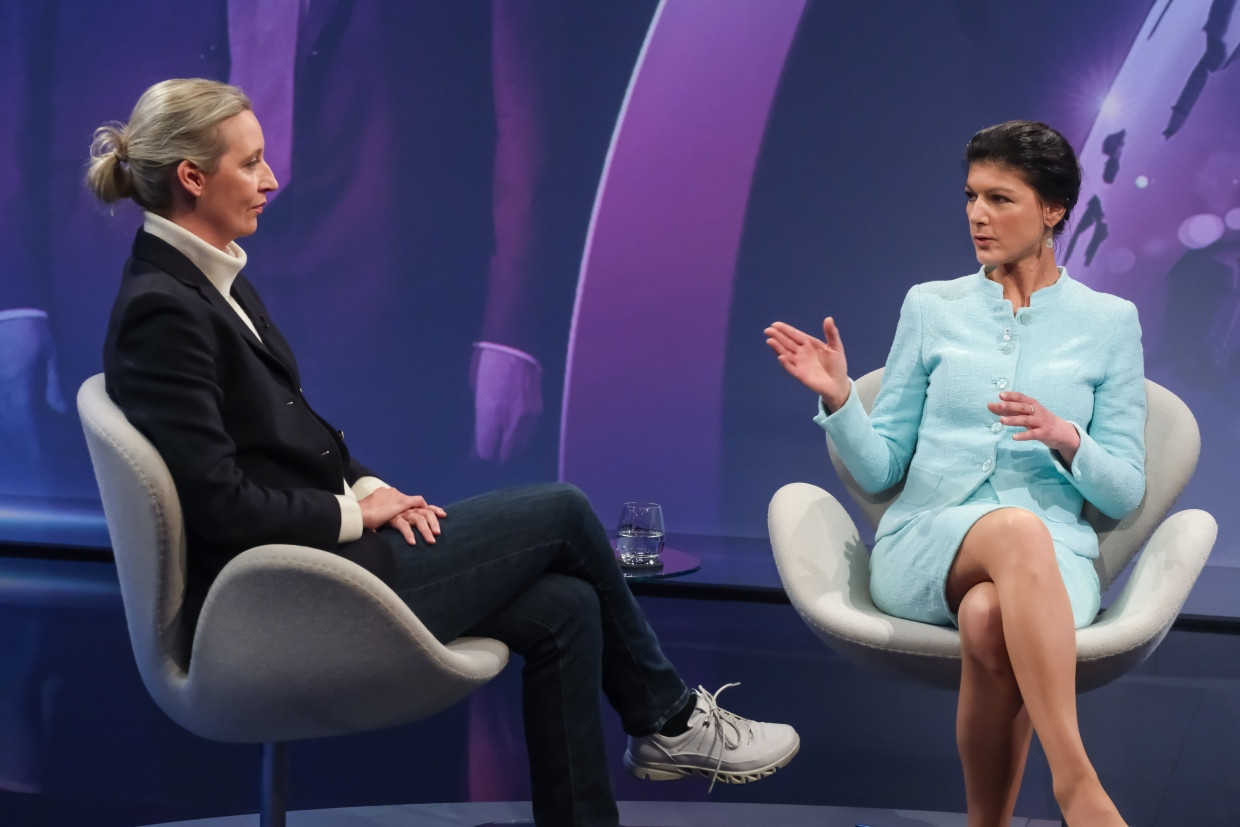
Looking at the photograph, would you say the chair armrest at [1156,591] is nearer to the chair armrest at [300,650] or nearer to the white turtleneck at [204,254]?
the chair armrest at [300,650]

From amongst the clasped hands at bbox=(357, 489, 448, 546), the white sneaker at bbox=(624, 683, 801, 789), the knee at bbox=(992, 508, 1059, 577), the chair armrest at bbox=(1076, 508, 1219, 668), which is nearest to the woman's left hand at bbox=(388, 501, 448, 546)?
the clasped hands at bbox=(357, 489, 448, 546)

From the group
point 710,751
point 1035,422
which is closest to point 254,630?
point 710,751

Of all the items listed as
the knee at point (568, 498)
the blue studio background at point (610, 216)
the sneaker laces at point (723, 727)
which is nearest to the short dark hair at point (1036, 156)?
the knee at point (568, 498)

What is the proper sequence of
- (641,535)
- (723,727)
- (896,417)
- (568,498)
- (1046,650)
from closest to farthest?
1. (1046,650)
2. (568,498)
3. (723,727)
4. (896,417)
5. (641,535)

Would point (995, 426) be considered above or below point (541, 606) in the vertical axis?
above

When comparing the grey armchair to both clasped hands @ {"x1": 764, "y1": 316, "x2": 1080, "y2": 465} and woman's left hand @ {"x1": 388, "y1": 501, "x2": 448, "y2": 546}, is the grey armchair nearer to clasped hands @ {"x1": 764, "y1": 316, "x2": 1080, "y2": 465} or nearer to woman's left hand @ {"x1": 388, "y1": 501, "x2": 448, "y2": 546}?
woman's left hand @ {"x1": 388, "y1": 501, "x2": 448, "y2": 546}

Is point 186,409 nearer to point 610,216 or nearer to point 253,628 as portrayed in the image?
point 253,628

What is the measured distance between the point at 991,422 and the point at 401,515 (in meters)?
1.08

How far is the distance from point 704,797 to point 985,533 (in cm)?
90

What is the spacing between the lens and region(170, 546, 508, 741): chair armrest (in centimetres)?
171

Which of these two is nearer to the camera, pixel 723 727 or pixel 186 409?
pixel 186 409

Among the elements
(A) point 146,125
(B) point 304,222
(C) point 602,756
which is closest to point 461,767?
(C) point 602,756

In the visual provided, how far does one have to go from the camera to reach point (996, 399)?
2.30m

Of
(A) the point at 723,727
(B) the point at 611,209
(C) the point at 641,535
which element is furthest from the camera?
(B) the point at 611,209
